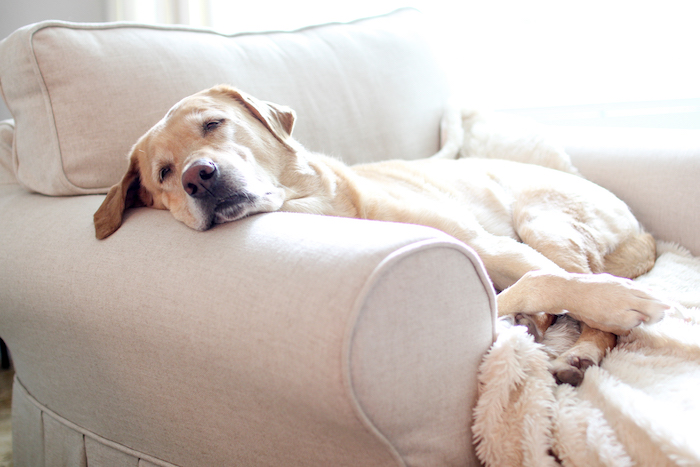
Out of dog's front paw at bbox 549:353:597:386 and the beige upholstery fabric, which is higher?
dog's front paw at bbox 549:353:597:386

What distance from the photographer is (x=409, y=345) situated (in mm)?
852

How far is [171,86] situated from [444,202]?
3.58 feet

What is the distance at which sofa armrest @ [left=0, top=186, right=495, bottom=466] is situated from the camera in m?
0.83

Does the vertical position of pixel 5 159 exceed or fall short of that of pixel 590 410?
it falls short

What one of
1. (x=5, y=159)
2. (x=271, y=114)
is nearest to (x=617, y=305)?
(x=271, y=114)

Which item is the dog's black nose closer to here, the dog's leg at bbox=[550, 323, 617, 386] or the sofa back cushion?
the sofa back cushion

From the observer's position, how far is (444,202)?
188cm

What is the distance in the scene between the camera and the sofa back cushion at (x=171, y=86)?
1648mm

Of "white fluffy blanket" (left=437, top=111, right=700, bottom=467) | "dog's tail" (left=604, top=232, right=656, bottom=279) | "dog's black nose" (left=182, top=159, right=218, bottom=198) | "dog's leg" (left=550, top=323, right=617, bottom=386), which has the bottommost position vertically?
"dog's tail" (left=604, top=232, right=656, bottom=279)

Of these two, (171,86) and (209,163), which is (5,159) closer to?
(171,86)

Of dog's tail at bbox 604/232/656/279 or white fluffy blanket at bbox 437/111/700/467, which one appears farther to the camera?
dog's tail at bbox 604/232/656/279

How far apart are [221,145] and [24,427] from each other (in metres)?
1.19

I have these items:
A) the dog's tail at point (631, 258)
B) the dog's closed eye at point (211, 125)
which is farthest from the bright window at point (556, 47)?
the dog's closed eye at point (211, 125)

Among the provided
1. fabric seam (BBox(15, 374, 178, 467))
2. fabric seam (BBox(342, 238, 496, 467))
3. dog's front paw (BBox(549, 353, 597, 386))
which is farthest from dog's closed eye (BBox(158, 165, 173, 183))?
dog's front paw (BBox(549, 353, 597, 386))
